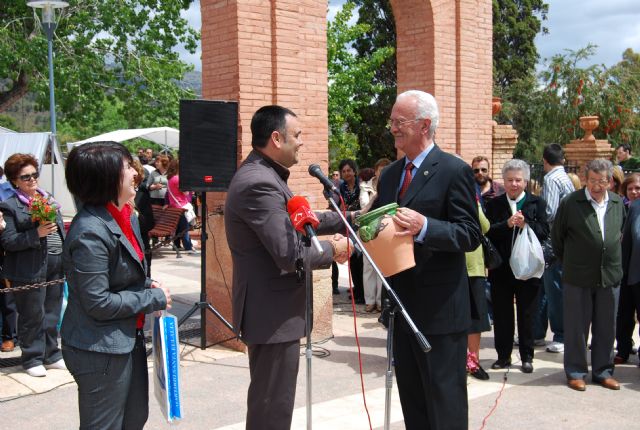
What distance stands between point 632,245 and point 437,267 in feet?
12.4

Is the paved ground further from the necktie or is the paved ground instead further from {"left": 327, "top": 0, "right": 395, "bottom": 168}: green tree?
{"left": 327, "top": 0, "right": 395, "bottom": 168}: green tree

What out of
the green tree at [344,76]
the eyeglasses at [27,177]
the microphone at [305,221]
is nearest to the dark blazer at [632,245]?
the microphone at [305,221]

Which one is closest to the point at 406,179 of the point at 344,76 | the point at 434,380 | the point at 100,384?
the point at 434,380

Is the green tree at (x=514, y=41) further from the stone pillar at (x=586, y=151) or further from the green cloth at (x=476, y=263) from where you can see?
the green cloth at (x=476, y=263)

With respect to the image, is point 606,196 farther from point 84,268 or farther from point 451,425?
point 84,268

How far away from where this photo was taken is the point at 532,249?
260 inches

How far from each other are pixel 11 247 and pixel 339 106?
2150 centimetres

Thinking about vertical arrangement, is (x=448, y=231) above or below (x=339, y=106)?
below

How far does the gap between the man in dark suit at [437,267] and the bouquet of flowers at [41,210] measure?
390 centimetres

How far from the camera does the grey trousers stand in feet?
21.0

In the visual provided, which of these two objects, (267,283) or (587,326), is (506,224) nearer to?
(587,326)

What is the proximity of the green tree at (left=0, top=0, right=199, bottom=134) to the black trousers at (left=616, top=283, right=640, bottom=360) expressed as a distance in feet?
59.6

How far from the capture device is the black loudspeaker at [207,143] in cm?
705

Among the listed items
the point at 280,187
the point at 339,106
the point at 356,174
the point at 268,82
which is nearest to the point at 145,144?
the point at 339,106
